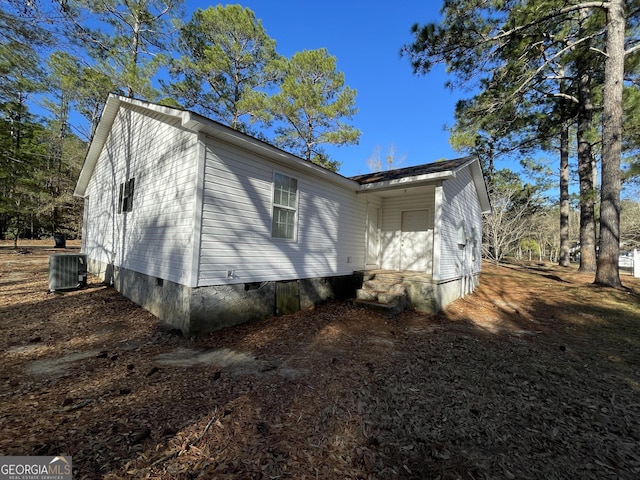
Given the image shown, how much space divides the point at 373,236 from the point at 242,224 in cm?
525

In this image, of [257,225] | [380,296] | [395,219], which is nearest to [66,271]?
[257,225]

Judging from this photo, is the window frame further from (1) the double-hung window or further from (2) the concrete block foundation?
(2) the concrete block foundation

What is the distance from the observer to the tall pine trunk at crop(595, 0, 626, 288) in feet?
26.6

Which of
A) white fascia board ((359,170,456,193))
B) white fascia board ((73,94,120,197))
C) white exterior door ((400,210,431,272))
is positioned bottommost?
white exterior door ((400,210,431,272))

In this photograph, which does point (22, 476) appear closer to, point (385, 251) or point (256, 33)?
point (385, 251)

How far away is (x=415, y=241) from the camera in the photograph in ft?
30.4

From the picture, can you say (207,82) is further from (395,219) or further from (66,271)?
(395,219)

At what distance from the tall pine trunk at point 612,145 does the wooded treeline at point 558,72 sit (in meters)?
0.02

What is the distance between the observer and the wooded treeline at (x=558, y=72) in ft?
27.0

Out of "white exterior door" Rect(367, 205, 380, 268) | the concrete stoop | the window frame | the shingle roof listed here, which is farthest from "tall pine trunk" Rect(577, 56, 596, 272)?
the window frame

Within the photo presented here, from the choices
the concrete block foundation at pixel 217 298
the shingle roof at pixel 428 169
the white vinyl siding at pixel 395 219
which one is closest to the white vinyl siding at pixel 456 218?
the shingle roof at pixel 428 169

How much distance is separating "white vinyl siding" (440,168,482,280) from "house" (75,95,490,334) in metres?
0.06

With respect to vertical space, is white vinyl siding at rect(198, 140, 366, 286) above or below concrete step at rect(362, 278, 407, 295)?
above

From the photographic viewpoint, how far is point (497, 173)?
18.8 metres
